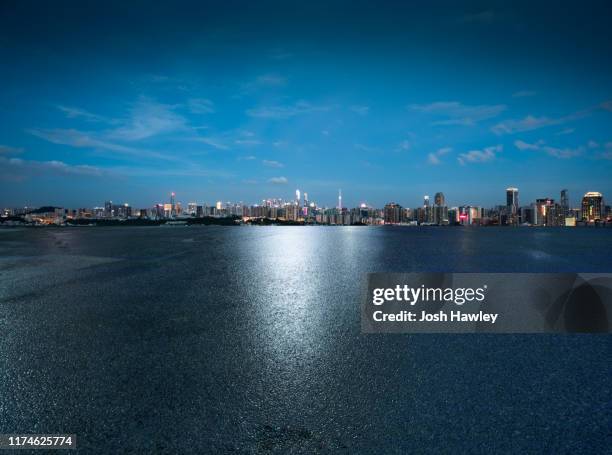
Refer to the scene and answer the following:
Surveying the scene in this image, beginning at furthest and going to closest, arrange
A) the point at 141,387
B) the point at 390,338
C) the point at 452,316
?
the point at 452,316
the point at 390,338
the point at 141,387

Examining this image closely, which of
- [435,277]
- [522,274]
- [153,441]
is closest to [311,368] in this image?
[153,441]

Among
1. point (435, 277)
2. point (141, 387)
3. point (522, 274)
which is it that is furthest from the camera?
point (522, 274)

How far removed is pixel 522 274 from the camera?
14930 mm

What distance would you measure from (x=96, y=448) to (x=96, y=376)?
1576 millimetres

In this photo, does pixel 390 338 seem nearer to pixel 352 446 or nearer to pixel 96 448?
pixel 352 446

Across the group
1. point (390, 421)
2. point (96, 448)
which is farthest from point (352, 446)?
point (96, 448)

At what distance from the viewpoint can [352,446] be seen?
314cm

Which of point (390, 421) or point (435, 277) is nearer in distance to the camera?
point (390, 421)

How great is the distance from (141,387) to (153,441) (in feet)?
3.71

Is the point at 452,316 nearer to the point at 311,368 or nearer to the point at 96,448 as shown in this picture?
the point at 311,368

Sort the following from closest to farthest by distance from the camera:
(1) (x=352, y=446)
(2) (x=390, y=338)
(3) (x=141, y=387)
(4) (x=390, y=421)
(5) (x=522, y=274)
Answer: (1) (x=352, y=446), (4) (x=390, y=421), (3) (x=141, y=387), (2) (x=390, y=338), (5) (x=522, y=274)

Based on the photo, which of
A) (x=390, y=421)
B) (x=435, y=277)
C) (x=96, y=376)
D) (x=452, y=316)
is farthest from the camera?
(x=435, y=277)

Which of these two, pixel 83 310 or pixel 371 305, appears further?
pixel 371 305

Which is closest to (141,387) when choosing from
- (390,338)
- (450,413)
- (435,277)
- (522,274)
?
(450,413)
